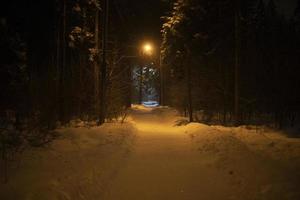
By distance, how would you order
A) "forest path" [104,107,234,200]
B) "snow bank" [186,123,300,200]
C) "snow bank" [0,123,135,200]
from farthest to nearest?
1. "forest path" [104,107,234,200]
2. "snow bank" [186,123,300,200]
3. "snow bank" [0,123,135,200]

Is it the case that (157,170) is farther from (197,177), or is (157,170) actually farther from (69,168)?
(69,168)

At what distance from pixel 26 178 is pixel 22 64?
63.5 ft

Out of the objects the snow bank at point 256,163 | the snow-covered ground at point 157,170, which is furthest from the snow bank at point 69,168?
the snow bank at point 256,163

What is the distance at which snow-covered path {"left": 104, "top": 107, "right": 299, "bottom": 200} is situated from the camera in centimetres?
867

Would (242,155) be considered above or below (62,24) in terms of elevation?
below

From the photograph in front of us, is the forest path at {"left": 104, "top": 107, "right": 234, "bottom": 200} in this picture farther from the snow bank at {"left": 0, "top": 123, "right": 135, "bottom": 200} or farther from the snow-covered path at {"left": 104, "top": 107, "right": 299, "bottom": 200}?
the snow bank at {"left": 0, "top": 123, "right": 135, "bottom": 200}

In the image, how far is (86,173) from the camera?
9969 mm

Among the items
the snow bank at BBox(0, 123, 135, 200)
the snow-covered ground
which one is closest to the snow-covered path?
the snow-covered ground

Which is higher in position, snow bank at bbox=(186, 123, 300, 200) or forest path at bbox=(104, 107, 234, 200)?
snow bank at bbox=(186, 123, 300, 200)

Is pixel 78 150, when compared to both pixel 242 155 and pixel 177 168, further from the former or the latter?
pixel 242 155

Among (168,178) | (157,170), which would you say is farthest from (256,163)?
(157,170)

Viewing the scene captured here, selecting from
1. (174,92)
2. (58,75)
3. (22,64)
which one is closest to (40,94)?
(58,75)

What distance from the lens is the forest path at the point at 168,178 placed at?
348 inches

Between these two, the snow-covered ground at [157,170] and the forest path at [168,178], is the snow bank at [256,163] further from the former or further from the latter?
the forest path at [168,178]
